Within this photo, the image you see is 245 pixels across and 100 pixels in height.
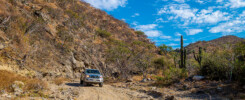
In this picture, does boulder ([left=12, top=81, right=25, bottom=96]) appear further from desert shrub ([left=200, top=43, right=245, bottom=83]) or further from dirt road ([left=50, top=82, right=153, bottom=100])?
desert shrub ([left=200, top=43, right=245, bottom=83])

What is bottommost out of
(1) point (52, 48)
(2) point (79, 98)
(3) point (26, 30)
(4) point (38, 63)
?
(2) point (79, 98)

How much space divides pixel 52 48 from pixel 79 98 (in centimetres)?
1661

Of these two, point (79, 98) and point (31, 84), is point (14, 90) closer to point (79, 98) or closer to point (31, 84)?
point (31, 84)

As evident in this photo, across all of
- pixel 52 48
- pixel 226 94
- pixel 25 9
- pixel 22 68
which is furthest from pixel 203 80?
pixel 25 9

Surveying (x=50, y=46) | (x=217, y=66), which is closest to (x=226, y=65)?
(x=217, y=66)

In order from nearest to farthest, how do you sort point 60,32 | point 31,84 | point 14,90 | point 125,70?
point 14,90
point 31,84
point 125,70
point 60,32

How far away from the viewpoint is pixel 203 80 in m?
12.3

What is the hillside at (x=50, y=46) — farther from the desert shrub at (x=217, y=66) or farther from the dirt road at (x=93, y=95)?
the desert shrub at (x=217, y=66)

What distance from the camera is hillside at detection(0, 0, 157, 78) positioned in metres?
16.9

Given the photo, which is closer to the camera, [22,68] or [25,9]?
[22,68]

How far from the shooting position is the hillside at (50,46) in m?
A: 16.9

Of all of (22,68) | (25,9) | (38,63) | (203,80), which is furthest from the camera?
(25,9)

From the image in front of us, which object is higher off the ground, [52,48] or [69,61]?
[52,48]

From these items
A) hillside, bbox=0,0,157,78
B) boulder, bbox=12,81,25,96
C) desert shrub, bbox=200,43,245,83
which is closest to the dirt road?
boulder, bbox=12,81,25,96
